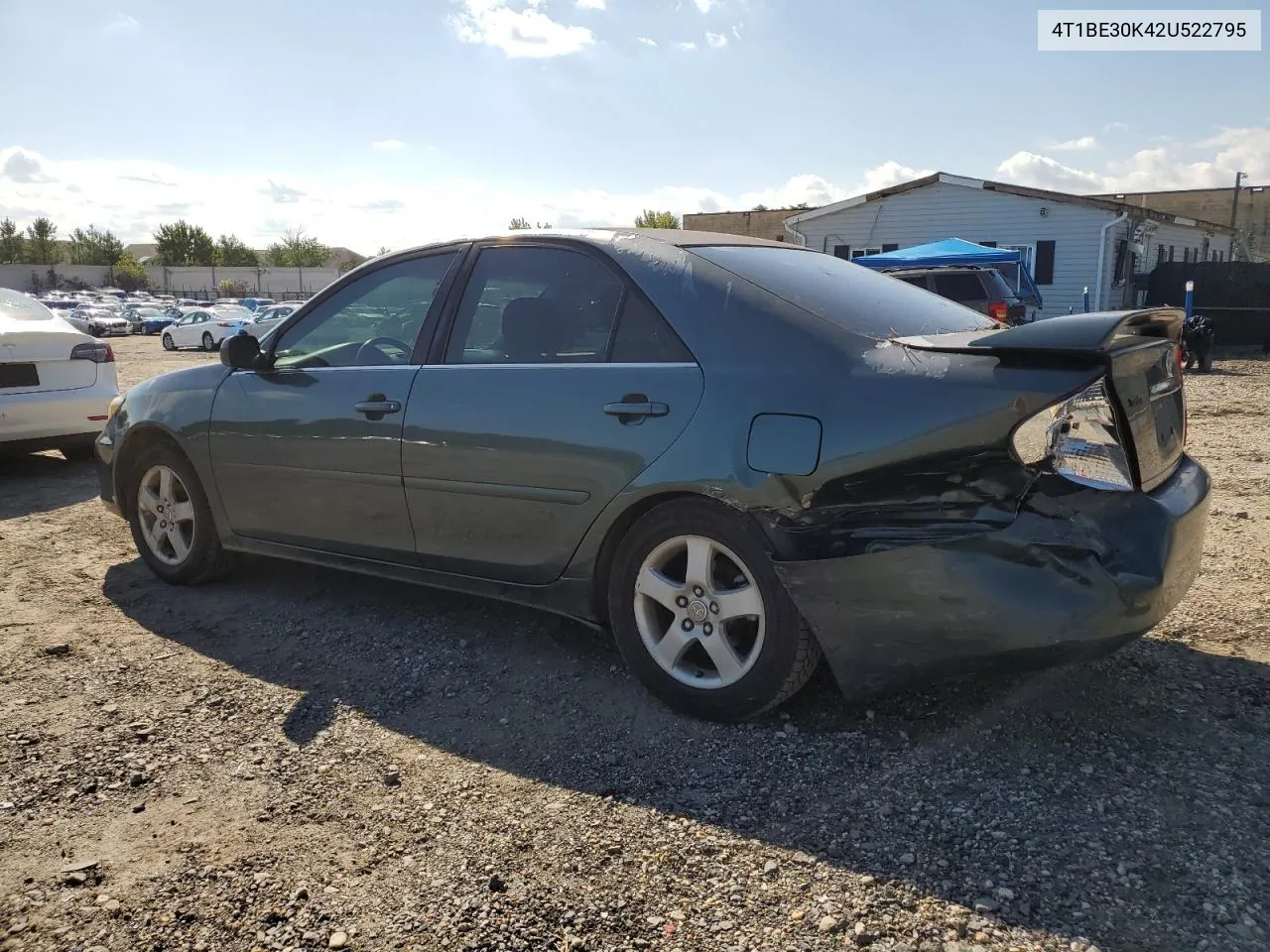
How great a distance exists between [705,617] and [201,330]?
32.4 metres

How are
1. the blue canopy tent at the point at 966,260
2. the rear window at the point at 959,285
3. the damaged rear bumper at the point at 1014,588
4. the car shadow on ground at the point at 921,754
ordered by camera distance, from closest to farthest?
the car shadow on ground at the point at 921,754 < the damaged rear bumper at the point at 1014,588 < the rear window at the point at 959,285 < the blue canopy tent at the point at 966,260

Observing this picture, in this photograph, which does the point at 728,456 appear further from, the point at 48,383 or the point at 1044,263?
the point at 1044,263

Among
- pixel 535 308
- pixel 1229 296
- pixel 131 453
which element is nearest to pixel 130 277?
pixel 1229 296

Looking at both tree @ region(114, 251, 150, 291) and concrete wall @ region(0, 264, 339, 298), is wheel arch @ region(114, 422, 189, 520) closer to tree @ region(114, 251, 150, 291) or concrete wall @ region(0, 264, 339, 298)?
concrete wall @ region(0, 264, 339, 298)

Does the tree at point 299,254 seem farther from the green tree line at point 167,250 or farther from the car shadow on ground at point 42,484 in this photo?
the car shadow on ground at point 42,484

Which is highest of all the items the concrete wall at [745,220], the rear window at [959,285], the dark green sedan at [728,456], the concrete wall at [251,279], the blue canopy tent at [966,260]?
the concrete wall at [745,220]

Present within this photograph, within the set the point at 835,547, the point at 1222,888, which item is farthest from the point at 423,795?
the point at 1222,888

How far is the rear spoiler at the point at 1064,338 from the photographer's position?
2.57 m

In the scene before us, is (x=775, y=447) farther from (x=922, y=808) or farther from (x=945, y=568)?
(x=922, y=808)

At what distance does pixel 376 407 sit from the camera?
369 cm

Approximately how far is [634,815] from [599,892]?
346 mm

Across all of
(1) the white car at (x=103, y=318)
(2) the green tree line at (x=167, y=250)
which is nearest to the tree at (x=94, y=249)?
(2) the green tree line at (x=167, y=250)

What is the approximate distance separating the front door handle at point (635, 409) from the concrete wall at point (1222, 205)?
5903 cm

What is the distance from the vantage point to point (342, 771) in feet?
9.32
